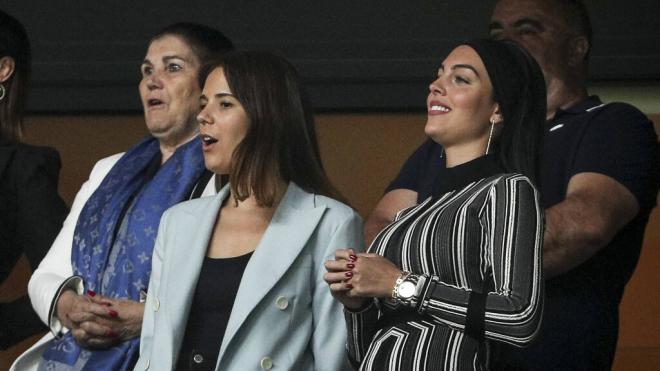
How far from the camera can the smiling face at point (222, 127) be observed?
411cm

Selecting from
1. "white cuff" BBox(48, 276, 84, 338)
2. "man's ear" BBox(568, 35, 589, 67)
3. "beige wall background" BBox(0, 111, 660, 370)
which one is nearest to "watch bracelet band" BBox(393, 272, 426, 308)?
"white cuff" BBox(48, 276, 84, 338)

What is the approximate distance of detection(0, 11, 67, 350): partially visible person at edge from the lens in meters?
4.59

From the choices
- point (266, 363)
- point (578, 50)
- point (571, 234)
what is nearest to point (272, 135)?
point (266, 363)

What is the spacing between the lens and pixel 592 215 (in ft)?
13.9

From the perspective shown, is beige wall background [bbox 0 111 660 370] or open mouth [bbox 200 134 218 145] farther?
beige wall background [bbox 0 111 660 370]

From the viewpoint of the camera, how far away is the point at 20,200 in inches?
181

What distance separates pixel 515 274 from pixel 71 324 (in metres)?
1.40

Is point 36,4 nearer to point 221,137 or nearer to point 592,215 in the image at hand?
point 221,137

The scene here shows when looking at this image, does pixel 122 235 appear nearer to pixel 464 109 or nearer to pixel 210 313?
pixel 210 313

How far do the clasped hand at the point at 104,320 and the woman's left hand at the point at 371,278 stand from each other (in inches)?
36.3

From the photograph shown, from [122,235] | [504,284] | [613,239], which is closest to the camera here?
[504,284]

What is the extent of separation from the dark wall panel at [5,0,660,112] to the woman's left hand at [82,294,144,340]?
1.57 meters

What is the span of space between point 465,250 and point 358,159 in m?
2.14

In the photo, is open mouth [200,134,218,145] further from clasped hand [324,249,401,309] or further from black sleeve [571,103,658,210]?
black sleeve [571,103,658,210]
